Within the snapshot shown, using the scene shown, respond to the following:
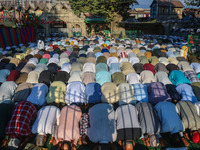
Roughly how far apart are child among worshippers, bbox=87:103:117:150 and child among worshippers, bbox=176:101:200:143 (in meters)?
1.64

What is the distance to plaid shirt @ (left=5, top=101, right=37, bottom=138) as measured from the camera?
359 cm

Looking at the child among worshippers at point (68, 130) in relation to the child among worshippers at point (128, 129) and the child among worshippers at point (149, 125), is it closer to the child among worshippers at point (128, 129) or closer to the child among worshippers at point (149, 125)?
the child among worshippers at point (128, 129)

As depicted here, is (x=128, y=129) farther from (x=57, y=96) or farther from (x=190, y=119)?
(x=57, y=96)

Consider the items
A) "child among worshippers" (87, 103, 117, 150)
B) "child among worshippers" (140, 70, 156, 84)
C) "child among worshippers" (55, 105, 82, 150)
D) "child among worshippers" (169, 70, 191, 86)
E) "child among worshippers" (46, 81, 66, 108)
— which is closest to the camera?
"child among worshippers" (87, 103, 117, 150)

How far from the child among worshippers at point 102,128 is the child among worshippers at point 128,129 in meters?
0.14

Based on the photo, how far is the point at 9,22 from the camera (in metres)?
13.4

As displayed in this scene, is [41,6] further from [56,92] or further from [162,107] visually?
[162,107]

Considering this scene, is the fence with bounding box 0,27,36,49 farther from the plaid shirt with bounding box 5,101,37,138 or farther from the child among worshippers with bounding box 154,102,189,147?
the child among worshippers with bounding box 154,102,189,147

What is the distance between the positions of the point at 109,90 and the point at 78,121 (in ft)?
4.94

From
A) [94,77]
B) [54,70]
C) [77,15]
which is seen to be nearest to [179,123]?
[94,77]

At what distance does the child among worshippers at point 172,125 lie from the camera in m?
3.56

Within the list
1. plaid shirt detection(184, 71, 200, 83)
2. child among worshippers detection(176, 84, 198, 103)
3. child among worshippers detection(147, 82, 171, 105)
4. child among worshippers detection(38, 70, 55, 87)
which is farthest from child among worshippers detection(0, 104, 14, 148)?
plaid shirt detection(184, 71, 200, 83)

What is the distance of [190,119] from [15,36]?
13.6m

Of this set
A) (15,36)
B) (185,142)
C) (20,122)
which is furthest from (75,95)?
(15,36)
